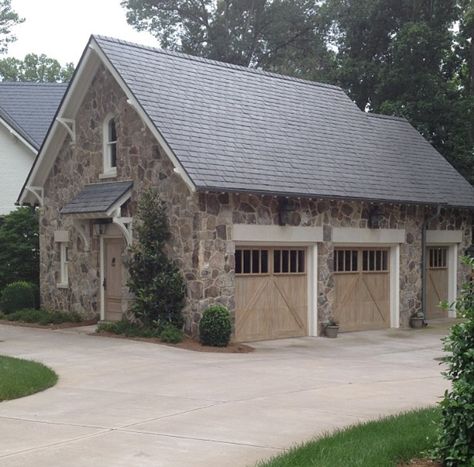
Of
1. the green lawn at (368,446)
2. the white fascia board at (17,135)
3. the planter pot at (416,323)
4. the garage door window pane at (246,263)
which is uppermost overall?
the white fascia board at (17,135)

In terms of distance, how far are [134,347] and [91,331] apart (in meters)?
3.00

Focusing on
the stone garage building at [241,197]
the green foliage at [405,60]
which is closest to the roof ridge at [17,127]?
the stone garage building at [241,197]

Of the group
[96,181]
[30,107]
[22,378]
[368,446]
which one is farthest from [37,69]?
[368,446]

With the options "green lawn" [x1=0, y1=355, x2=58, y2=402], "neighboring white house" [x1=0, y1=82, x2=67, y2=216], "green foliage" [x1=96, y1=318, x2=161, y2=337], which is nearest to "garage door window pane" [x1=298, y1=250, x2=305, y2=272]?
"green foliage" [x1=96, y1=318, x2=161, y2=337]

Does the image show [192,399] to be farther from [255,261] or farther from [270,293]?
[270,293]

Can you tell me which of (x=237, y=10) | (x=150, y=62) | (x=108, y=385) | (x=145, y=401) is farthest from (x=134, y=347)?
(x=237, y=10)

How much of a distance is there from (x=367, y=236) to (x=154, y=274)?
5.91m

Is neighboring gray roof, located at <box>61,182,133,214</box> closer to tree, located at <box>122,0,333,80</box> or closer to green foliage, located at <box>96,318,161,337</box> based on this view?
green foliage, located at <box>96,318,161,337</box>

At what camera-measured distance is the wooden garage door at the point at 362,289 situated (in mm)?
20062

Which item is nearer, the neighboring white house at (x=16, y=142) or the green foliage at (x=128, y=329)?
the green foliage at (x=128, y=329)

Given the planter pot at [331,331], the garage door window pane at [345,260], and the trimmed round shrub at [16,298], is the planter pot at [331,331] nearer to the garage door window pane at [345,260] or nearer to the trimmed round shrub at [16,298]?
the garage door window pane at [345,260]

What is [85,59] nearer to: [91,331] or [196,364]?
[91,331]

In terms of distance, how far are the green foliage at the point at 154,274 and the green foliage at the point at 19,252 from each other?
7547 mm

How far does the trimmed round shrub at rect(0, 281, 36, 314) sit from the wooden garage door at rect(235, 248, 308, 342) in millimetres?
7256
